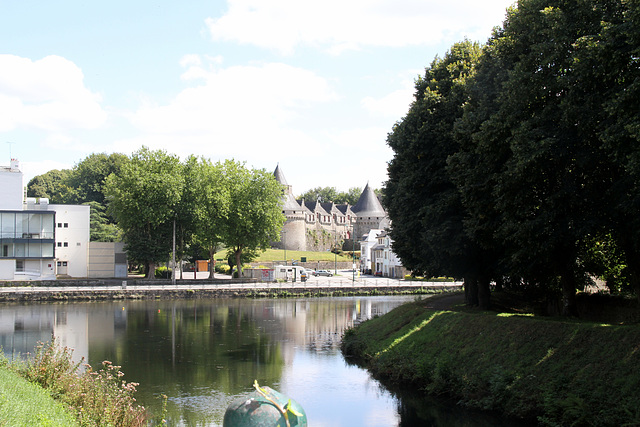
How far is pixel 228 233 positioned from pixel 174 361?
41101mm

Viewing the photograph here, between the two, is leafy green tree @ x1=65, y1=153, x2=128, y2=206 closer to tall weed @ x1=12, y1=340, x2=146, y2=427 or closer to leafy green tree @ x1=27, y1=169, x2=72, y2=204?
leafy green tree @ x1=27, y1=169, x2=72, y2=204

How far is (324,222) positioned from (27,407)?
128 meters

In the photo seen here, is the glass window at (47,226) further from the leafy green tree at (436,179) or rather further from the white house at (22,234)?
the leafy green tree at (436,179)

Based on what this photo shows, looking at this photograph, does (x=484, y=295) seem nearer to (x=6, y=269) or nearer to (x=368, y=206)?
(x=6, y=269)

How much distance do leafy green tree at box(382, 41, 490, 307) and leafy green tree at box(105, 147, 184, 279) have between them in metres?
38.0

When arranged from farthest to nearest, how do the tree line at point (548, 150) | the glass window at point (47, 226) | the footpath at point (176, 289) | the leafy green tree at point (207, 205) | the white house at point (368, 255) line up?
1. the white house at point (368, 255)
2. the leafy green tree at point (207, 205)
3. the glass window at point (47, 226)
4. the footpath at point (176, 289)
5. the tree line at point (548, 150)

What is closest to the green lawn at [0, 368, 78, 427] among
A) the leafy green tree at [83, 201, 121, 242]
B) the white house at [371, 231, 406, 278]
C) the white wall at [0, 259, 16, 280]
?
the white wall at [0, 259, 16, 280]

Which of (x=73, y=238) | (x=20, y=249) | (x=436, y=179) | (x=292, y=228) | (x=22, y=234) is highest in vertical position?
(x=292, y=228)

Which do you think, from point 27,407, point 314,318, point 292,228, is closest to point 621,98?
point 27,407

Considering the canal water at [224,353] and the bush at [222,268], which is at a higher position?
the bush at [222,268]

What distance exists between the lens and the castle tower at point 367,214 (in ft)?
466

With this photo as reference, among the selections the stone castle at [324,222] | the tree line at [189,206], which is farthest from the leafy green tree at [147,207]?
the stone castle at [324,222]

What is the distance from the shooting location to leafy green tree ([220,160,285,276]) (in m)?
66.1

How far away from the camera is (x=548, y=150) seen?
56.2 feet
